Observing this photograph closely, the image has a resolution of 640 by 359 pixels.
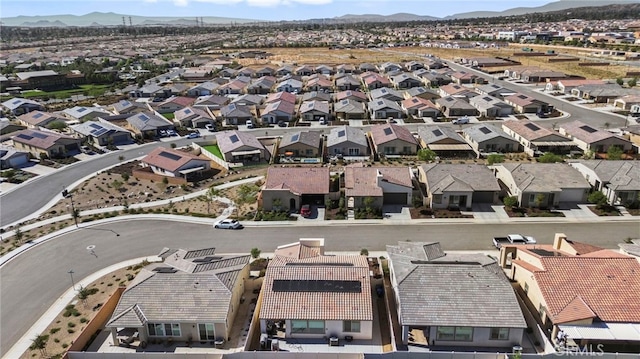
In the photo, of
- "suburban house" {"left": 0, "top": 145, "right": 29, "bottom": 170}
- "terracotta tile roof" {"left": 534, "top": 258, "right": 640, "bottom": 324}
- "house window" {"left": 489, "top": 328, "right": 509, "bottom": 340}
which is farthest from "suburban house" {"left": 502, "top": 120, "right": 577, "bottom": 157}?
"suburban house" {"left": 0, "top": 145, "right": 29, "bottom": 170}

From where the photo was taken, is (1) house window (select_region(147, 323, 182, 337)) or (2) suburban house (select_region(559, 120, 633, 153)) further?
(2) suburban house (select_region(559, 120, 633, 153))

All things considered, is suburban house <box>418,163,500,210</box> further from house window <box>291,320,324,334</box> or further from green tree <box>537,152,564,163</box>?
house window <box>291,320,324,334</box>

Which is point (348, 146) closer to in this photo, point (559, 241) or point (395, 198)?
point (395, 198)

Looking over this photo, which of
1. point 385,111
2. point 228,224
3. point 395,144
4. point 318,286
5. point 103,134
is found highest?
point 385,111

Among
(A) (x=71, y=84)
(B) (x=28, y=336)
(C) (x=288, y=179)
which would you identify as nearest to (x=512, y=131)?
(C) (x=288, y=179)

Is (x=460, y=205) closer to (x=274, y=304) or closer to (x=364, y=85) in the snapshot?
(x=274, y=304)

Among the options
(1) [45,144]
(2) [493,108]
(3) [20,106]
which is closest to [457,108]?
(2) [493,108]

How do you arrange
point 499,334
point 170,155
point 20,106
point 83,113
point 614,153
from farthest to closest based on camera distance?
point 20,106 < point 83,113 < point 170,155 < point 614,153 < point 499,334
